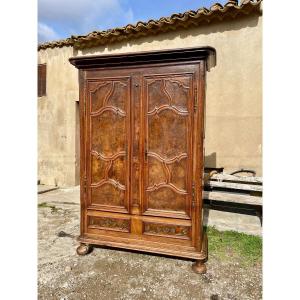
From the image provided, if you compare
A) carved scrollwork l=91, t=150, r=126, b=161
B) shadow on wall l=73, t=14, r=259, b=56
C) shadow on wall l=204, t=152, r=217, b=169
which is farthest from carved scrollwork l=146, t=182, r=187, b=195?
shadow on wall l=73, t=14, r=259, b=56

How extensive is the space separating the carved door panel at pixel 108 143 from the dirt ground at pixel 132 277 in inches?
22.7

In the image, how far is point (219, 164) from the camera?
523 cm

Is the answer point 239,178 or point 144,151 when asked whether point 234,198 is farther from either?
point 144,151

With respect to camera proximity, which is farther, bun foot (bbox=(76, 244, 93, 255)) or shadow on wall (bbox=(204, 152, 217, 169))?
shadow on wall (bbox=(204, 152, 217, 169))

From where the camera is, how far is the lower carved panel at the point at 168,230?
2545 mm

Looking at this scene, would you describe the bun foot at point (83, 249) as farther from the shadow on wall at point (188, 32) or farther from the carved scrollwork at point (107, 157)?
the shadow on wall at point (188, 32)

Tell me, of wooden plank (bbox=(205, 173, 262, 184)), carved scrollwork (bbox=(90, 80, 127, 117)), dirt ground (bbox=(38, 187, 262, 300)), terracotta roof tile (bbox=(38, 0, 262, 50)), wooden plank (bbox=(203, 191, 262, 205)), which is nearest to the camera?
dirt ground (bbox=(38, 187, 262, 300))

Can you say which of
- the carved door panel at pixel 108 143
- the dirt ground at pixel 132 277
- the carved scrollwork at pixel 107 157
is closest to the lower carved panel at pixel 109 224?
the carved door panel at pixel 108 143

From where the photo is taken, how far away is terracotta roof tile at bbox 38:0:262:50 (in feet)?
15.5

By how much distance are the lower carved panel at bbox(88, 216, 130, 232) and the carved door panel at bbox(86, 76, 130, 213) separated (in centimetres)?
12

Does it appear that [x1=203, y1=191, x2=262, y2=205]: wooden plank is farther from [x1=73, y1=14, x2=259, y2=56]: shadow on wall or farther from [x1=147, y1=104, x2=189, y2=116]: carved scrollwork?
[x1=73, y1=14, x2=259, y2=56]: shadow on wall
